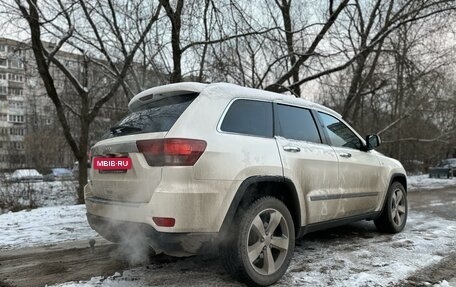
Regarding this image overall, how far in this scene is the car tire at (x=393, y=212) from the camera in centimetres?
610

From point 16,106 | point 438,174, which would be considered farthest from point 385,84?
point 16,106

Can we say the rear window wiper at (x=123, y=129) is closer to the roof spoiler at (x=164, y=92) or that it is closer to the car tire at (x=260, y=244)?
the roof spoiler at (x=164, y=92)

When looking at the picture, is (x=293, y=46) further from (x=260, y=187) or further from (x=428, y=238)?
(x=260, y=187)

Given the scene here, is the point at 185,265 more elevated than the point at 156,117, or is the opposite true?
the point at 156,117

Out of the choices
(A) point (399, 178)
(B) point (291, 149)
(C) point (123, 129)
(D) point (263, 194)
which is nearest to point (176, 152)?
(C) point (123, 129)

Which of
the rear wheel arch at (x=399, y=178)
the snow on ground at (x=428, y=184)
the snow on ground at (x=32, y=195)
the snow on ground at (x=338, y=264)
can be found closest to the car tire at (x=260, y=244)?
the snow on ground at (x=338, y=264)

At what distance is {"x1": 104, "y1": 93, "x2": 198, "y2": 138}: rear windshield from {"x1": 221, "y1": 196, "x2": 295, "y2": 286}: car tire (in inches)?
42.5

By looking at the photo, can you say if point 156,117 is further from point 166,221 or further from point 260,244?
point 260,244

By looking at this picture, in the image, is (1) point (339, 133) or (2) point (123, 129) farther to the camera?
(1) point (339, 133)

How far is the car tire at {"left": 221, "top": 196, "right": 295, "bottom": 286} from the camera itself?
12.0ft

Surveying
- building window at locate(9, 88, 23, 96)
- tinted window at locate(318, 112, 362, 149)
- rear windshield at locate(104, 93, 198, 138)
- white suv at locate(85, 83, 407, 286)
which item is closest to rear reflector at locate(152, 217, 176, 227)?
white suv at locate(85, 83, 407, 286)

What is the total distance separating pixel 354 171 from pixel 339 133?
1.76 ft

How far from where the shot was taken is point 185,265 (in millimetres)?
4559

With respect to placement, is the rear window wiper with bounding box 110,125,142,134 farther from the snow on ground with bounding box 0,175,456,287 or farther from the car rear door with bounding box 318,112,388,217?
the car rear door with bounding box 318,112,388,217
